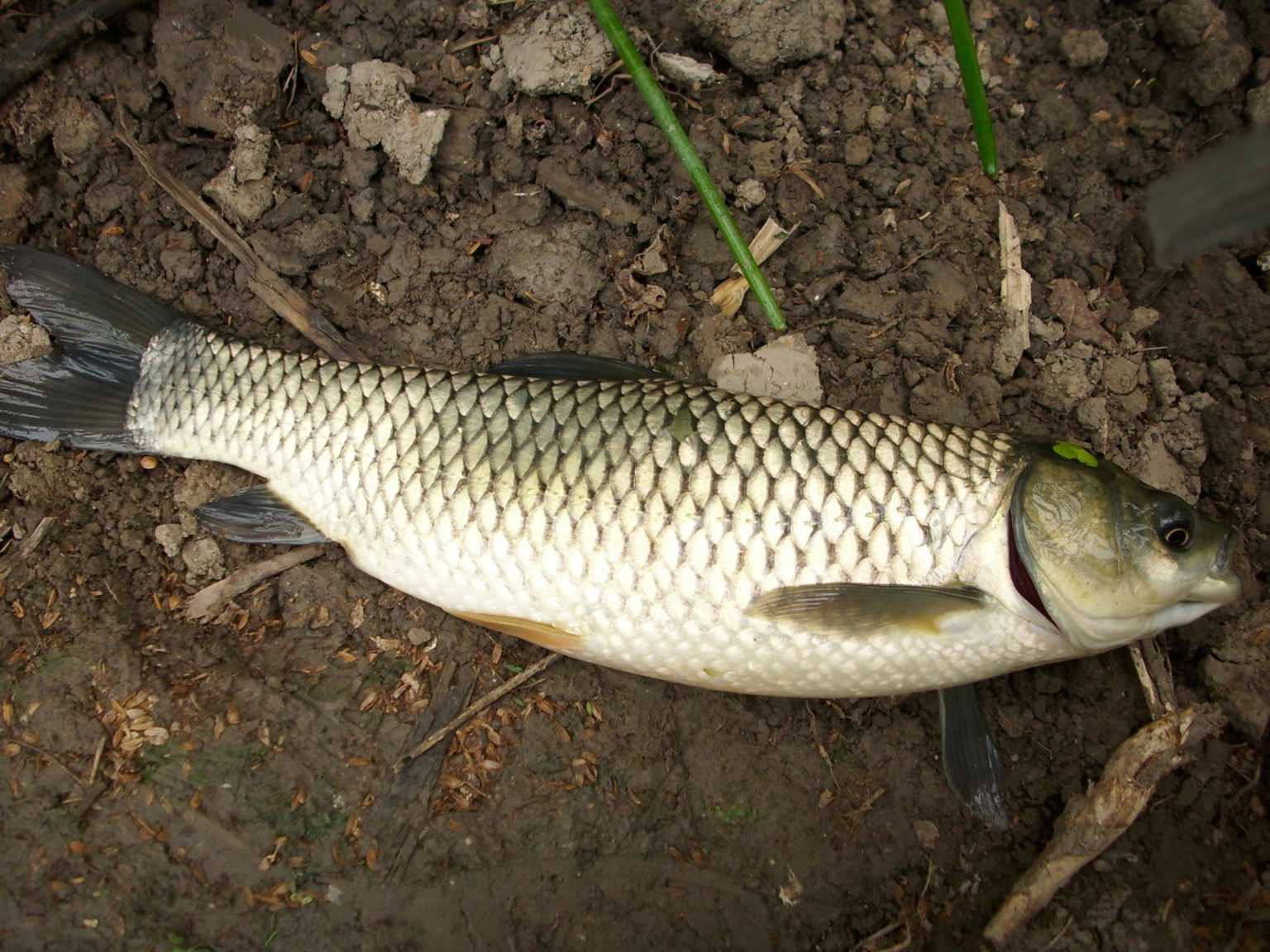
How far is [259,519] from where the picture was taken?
297 cm

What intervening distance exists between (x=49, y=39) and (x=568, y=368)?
7.16 ft

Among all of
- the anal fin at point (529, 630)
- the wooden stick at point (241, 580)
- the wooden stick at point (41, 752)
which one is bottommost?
the wooden stick at point (41, 752)

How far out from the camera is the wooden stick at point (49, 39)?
3.11 m

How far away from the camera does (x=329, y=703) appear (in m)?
3.00

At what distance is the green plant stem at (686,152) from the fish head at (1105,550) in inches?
41.7

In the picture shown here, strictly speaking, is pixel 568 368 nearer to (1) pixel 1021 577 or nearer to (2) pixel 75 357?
(1) pixel 1021 577

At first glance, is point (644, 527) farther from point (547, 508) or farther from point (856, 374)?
point (856, 374)

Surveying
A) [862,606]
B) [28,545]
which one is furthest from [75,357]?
[862,606]

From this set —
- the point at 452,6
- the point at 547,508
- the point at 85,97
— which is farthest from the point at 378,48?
the point at 547,508

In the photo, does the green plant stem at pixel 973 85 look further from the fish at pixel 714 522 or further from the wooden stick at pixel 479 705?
the wooden stick at pixel 479 705

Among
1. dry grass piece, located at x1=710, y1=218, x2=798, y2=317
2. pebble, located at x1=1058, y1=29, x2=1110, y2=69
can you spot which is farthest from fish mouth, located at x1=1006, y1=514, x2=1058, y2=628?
pebble, located at x1=1058, y1=29, x2=1110, y2=69

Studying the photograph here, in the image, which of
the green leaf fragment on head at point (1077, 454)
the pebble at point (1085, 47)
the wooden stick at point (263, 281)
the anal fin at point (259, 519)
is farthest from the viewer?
the pebble at point (1085, 47)


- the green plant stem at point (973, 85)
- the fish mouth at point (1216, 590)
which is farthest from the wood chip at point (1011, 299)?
the fish mouth at point (1216, 590)

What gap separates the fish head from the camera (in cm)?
259
